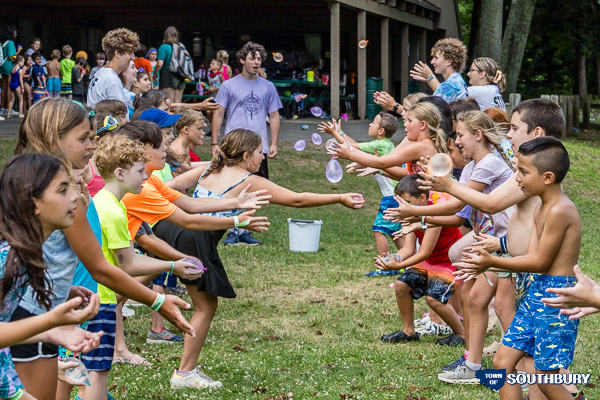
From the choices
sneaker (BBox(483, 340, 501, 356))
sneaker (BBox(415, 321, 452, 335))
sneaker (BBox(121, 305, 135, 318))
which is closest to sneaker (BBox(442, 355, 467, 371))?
sneaker (BBox(483, 340, 501, 356))

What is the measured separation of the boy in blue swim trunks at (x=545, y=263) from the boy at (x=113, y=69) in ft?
14.6

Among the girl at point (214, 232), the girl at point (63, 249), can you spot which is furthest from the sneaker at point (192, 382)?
the girl at point (63, 249)

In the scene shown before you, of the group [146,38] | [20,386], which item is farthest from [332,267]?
[146,38]

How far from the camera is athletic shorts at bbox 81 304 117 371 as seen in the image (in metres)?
4.14

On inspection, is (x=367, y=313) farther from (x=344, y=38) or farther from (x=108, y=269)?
(x=344, y=38)

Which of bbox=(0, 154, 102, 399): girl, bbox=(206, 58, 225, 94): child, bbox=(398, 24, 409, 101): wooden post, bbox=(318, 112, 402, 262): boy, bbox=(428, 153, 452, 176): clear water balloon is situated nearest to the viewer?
bbox=(0, 154, 102, 399): girl

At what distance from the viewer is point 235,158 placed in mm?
5445

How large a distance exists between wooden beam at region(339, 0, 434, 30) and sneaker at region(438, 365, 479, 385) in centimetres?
1581

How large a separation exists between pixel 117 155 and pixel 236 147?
1257mm

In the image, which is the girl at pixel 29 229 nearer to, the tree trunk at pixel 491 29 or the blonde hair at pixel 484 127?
the blonde hair at pixel 484 127

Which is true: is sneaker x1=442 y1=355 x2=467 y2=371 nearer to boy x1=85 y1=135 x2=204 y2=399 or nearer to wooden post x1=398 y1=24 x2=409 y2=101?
boy x1=85 y1=135 x2=204 y2=399

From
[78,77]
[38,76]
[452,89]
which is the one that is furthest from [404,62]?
[452,89]

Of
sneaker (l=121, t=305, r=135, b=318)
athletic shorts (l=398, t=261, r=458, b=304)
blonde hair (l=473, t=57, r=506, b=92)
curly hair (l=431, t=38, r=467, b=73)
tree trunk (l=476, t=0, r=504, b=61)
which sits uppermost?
tree trunk (l=476, t=0, r=504, b=61)

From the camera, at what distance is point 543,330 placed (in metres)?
4.11
